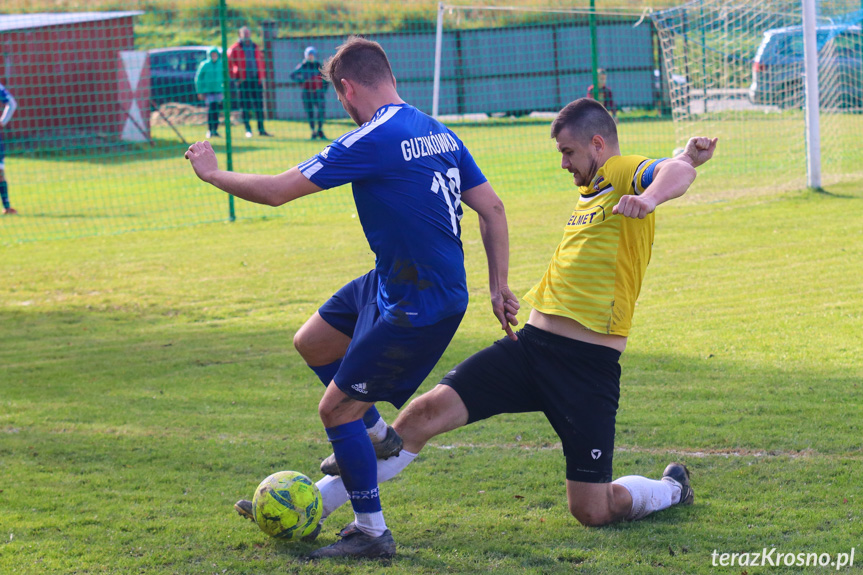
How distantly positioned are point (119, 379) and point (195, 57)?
21.0 m

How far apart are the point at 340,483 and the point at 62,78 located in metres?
18.6

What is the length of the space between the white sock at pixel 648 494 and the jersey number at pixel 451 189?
1.42 meters

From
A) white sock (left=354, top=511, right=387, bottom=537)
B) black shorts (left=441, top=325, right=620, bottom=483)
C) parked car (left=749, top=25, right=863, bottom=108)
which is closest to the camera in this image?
white sock (left=354, top=511, right=387, bottom=537)

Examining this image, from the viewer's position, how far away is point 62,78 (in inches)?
790

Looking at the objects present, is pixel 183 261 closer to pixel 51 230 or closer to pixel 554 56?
pixel 51 230

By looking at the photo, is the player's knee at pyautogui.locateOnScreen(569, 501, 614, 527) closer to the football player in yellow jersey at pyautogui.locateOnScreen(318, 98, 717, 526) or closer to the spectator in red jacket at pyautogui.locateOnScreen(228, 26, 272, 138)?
the football player in yellow jersey at pyautogui.locateOnScreen(318, 98, 717, 526)

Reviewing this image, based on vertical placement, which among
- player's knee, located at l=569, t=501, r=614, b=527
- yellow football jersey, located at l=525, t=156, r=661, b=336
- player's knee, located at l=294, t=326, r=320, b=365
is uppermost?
yellow football jersey, located at l=525, t=156, r=661, b=336

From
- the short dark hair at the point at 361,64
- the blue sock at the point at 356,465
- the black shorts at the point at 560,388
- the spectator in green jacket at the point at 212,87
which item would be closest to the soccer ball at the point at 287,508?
the blue sock at the point at 356,465

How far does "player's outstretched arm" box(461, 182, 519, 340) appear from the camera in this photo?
4023 millimetres

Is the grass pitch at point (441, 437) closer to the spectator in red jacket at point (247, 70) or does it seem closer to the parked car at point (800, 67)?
the parked car at point (800, 67)

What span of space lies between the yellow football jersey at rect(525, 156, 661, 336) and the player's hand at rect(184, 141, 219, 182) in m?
1.60

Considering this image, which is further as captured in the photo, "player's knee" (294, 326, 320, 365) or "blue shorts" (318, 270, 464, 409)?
"player's knee" (294, 326, 320, 365)

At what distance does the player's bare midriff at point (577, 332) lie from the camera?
4020mm

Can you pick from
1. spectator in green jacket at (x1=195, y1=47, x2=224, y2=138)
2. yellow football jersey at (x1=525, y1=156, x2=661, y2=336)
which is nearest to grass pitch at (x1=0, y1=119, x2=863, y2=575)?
yellow football jersey at (x1=525, y1=156, x2=661, y2=336)
